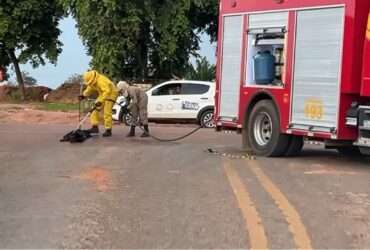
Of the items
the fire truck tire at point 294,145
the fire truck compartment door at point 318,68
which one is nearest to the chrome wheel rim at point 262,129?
A: the fire truck tire at point 294,145

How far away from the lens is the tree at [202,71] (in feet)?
125

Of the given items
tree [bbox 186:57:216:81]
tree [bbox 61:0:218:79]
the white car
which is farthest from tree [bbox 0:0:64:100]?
the white car

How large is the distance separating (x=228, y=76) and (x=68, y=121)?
12333mm

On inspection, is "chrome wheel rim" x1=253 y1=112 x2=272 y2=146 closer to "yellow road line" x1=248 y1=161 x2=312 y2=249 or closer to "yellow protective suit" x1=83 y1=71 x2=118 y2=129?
"yellow road line" x1=248 y1=161 x2=312 y2=249

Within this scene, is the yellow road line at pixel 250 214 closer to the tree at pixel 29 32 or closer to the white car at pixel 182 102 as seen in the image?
the white car at pixel 182 102

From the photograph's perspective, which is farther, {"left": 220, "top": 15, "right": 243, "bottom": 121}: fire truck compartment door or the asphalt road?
{"left": 220, "top": 15, "right": 243, "bottom": 121}: fire truck compartment door

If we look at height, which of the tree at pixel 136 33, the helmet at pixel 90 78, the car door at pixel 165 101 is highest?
the tree at pixel 136 33

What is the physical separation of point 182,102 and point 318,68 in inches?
538

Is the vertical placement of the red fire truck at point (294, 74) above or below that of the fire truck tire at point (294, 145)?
above

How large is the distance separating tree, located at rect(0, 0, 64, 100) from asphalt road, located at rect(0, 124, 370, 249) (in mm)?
23160

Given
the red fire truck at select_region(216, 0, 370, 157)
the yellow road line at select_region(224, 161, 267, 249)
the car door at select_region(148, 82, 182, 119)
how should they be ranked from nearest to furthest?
the yellow road line at select_region(224, 161, 267, 249), the red fire truck at select_region(216, 0, 370, 157), the car door at select_region(148, 82, 182, 119)

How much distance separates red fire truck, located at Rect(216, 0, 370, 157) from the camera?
1268 cm

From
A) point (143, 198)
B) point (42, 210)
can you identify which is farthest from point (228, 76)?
point (42, 210)

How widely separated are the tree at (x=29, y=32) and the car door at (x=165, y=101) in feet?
43.0
